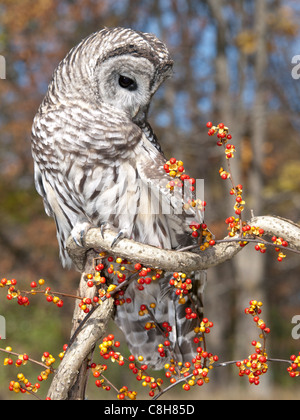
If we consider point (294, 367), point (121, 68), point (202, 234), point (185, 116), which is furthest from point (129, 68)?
point (185, 116)

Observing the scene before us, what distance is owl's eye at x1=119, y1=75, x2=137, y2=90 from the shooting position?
234 centimetres

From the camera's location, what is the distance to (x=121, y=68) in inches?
89.9

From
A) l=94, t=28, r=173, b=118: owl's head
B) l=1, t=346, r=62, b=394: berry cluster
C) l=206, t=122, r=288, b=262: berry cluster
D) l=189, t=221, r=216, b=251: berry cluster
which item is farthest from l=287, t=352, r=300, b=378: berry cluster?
l=94, t=28, r=173, b=118: owl's head

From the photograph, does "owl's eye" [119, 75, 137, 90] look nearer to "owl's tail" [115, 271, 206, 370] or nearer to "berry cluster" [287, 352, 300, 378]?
"owl's tail" [115, 271, 206, 370]

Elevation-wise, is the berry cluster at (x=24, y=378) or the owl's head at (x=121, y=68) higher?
the owl's head at (x=121, y=68)

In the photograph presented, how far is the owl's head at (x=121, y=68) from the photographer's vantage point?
2.23 metres

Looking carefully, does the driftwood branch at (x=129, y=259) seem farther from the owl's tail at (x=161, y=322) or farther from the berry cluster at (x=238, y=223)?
the owl's tail at (x=161, y=322)

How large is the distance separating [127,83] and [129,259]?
0.94 meters

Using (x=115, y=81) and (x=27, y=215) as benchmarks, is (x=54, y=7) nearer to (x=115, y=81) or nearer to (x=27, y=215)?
(x=27, y=215)

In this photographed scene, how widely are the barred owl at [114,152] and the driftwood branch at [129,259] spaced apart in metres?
0.50

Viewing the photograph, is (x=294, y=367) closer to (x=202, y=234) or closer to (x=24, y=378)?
(x=202, y=234)

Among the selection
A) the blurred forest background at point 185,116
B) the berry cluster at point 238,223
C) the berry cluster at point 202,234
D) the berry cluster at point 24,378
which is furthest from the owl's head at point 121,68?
the blurred forest background at point 185,116

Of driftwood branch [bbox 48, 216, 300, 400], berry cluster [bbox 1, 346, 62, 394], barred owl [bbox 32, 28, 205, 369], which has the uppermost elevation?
barred owl [bbox 32, 28, 205, 369]

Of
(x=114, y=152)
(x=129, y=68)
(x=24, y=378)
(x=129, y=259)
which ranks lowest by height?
(x=24, y=378)
